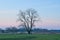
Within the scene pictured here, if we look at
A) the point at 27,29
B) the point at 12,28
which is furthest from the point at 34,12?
the point at 12,28

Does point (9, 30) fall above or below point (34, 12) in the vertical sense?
below

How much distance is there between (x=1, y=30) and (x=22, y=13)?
2312cm

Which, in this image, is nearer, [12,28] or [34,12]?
[34,12]

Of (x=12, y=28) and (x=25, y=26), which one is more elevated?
(x=25, y=26)

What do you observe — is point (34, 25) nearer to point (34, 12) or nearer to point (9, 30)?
point (34, 12)

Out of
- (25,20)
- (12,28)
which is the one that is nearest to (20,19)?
(25,20)

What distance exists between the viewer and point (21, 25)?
84.2m

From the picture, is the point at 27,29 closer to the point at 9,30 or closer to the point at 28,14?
the point at 28,14

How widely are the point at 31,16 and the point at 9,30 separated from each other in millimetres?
26250

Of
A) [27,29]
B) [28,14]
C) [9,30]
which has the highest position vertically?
[28,14]

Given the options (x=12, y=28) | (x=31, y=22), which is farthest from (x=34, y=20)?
(x=12, y=28)

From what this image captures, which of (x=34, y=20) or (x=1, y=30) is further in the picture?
(x=1, y=30)

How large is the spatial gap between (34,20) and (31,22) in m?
1.49

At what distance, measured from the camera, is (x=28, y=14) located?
85.6 metres
